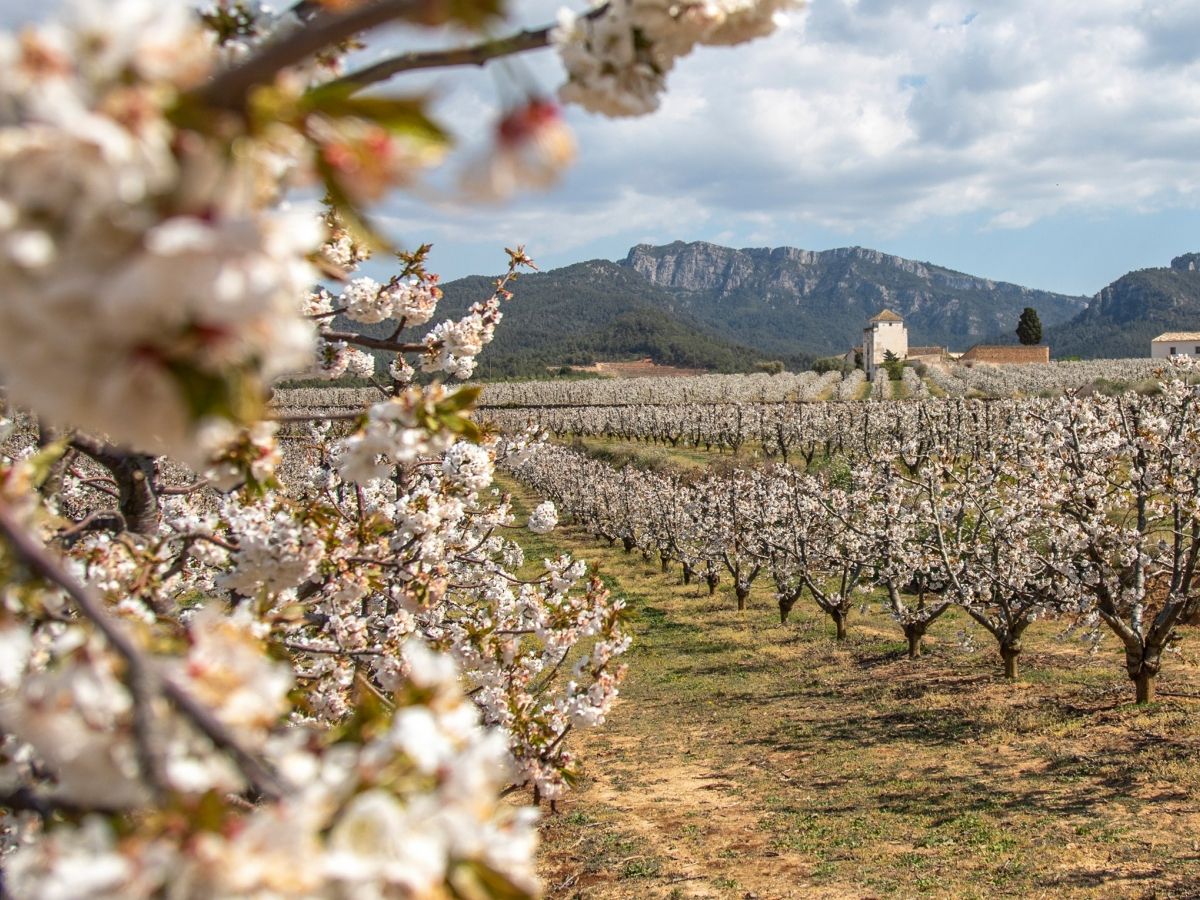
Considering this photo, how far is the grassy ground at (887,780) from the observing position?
7336 mm

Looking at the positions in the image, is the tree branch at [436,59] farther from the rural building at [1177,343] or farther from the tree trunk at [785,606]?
the rural building at [1177,343]

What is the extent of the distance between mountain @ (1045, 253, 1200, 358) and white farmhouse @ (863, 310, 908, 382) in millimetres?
62930

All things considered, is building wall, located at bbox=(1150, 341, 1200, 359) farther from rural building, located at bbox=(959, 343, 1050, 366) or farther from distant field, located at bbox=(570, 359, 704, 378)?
distant field, located at bbox=(570, 359, 704, 378)

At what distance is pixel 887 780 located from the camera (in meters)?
9.61

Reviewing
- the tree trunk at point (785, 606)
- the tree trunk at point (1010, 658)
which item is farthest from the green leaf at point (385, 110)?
the tree trunk at point (785, 606)

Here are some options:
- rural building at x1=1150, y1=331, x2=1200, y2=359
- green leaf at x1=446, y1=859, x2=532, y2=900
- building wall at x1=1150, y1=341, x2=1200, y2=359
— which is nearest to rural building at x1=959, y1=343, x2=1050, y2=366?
building wall at x1=1150, y1=341, x2=1200, y2=359

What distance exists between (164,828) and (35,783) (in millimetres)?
1129

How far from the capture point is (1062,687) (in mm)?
11805

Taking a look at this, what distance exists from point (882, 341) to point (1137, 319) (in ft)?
360

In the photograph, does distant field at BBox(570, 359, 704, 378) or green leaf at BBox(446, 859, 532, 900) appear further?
distant field at BBox(570, 359, 704, 378)

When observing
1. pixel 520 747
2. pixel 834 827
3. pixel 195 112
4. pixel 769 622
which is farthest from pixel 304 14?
pixel 769 622

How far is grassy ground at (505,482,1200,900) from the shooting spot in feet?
24.1

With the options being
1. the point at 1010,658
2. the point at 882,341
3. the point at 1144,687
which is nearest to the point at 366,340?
the point at 1144,687

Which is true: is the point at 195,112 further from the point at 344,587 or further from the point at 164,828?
the point at 344,587
